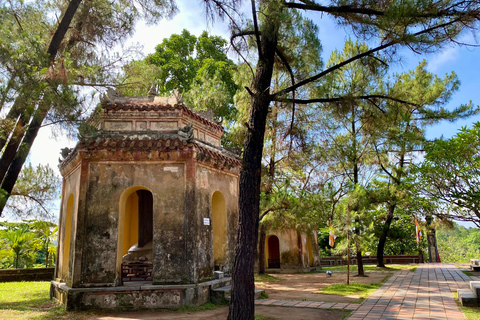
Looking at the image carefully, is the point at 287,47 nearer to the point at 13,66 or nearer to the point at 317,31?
the point at 317,31

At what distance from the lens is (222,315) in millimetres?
7695

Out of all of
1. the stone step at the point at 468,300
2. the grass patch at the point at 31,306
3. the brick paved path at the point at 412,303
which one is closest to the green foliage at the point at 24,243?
the grass patch at the point at 31,306

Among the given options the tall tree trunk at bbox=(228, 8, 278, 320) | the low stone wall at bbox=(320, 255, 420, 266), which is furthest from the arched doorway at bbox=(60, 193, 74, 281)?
the low stone wall at bbox=(320, 255, 420, 266)

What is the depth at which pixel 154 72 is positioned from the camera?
10.3 metres

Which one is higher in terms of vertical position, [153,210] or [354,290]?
[153,210]

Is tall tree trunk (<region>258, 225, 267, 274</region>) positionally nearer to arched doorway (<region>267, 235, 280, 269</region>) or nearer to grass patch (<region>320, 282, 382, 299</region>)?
arched doorway (<region>267, 235, 280, 269</region>)

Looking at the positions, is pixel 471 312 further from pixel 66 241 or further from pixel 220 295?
pixel 66 241

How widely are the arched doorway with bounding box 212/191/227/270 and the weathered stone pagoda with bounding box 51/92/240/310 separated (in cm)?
3

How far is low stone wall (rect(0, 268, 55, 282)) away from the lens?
52.5 ft

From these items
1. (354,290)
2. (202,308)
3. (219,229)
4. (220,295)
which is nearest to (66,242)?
(219,229)

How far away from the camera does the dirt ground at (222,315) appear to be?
7.48 metres

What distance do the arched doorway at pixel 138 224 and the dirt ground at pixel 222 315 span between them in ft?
8.16

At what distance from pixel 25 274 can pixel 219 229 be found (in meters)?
11.5

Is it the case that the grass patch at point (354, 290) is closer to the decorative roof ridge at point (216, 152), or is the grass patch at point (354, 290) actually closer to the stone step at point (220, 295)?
the stone step at point (220, 295)
